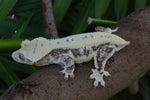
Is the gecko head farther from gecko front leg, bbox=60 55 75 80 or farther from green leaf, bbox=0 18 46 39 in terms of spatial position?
green leaf, bbox=0 18 46 39

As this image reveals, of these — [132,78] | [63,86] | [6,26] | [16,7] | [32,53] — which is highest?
[16,7]

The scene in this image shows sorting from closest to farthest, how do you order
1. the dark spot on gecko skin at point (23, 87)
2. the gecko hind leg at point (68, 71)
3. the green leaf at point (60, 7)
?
the dark spot on gecko skin at point (23, 87)
the gecko hind leg at point (68, 71)
the green leaf at point (60, 7)

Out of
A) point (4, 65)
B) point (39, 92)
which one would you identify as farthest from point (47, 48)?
point (4, 65)

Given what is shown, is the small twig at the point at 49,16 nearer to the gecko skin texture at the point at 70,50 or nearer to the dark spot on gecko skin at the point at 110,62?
the gecko skin texture at the point at 70,50

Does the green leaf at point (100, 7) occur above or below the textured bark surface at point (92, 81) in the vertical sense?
above

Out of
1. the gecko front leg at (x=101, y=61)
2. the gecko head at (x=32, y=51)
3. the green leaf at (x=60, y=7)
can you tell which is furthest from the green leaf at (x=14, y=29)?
the gecko front leg at (x=101, y=61)

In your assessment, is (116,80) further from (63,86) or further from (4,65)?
(4,65)
